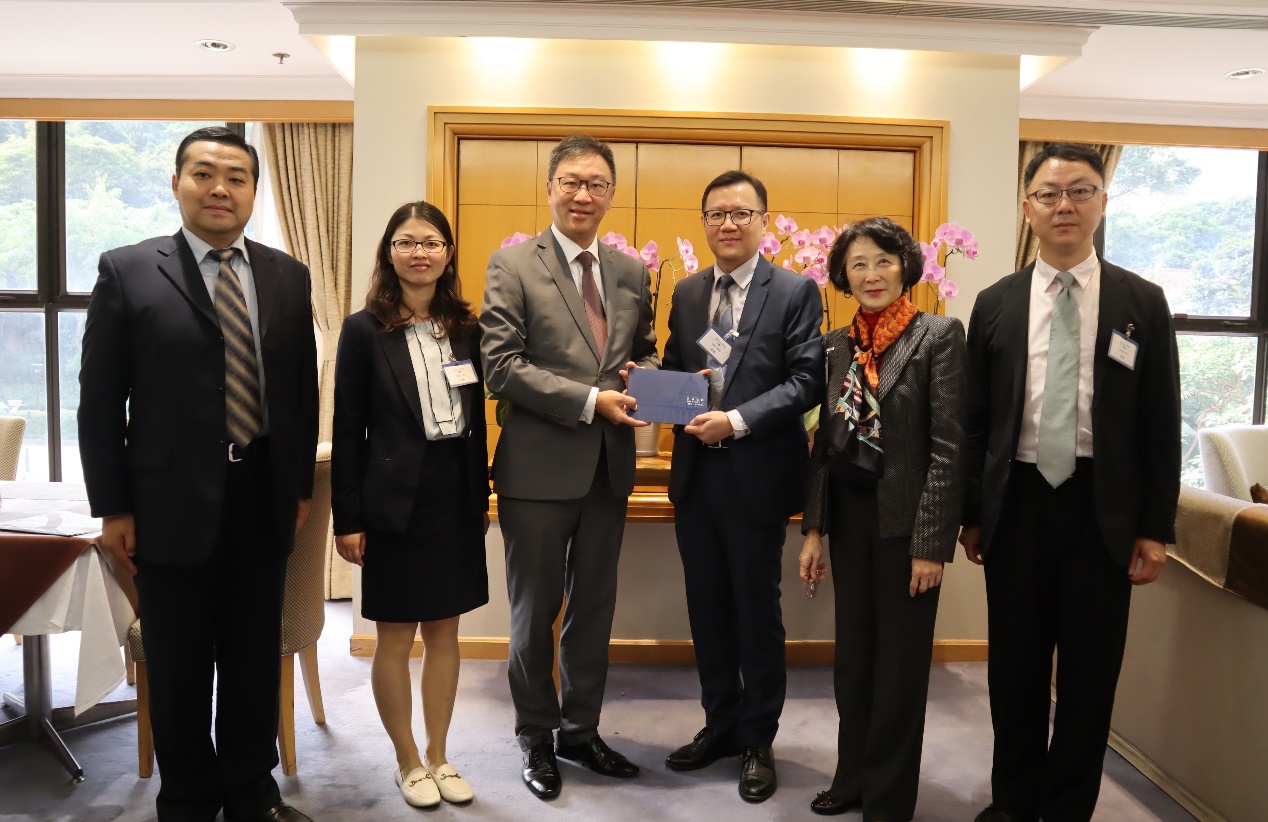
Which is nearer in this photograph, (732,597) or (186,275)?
(186,275)

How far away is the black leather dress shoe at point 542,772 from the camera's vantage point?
2521 millimetres

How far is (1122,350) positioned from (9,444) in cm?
433

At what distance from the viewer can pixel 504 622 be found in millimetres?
3850

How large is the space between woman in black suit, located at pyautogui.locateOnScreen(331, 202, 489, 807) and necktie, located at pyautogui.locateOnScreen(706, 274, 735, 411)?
682mm

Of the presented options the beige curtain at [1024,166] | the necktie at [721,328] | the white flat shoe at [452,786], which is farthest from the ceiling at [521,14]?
the white flat shoe at [452,786]

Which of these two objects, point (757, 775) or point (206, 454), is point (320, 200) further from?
point (757, 775)

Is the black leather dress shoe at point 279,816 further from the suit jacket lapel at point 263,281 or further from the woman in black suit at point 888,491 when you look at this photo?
the woman in black suit at point 888,491

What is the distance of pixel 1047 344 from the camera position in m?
2.22

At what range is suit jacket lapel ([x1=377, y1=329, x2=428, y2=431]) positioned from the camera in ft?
7.70

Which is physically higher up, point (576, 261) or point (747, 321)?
point (576, 261)

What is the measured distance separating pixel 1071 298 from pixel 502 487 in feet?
5.18

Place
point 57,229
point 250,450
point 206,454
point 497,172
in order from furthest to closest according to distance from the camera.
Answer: point 57,229 → point 497,172 → point 250,450 → point 206,454

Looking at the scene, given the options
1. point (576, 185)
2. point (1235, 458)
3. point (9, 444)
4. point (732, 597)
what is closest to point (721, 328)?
point (576, 185)

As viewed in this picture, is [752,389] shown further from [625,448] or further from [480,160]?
[480,160]
